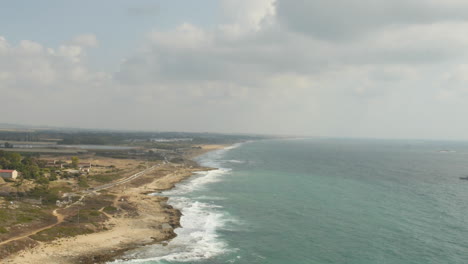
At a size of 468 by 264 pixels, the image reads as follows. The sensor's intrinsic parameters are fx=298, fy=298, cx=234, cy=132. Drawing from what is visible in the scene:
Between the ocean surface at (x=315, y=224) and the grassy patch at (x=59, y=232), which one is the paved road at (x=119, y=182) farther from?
the grassy patch at (x=59, y=232)

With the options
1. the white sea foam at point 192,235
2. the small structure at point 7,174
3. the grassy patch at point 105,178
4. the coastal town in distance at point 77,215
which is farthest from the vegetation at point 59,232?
the grassy patch at point 105,178

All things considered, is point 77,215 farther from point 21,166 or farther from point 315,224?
point 21,166

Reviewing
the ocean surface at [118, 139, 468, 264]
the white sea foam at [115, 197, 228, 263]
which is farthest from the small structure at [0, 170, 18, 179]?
the white sea foam at [115, 197, 228, 263]

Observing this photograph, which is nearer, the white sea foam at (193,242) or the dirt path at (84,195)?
the white sea foam at (193,242)

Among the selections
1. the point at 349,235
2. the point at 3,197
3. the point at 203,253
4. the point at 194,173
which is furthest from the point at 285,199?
the point at 3,197

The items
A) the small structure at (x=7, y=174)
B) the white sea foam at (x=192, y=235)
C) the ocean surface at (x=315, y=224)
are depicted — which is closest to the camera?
the white sea foam at (x=192, y=235)

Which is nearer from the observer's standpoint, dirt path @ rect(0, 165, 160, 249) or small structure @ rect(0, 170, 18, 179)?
dirt path @ rect(0, 165, 160, 249)

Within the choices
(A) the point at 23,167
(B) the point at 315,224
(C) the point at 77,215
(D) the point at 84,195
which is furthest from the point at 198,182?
(B) the point at 315,224

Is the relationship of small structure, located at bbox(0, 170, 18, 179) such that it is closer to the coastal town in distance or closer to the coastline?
the coastal town in distance
